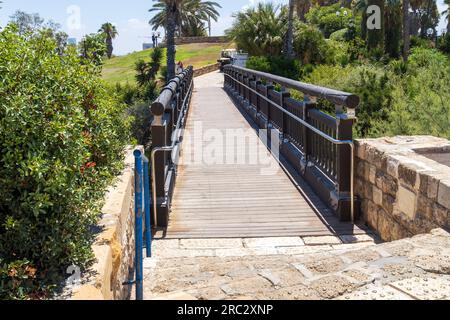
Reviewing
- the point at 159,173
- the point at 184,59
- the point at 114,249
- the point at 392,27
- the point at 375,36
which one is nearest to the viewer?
the point at 114,249

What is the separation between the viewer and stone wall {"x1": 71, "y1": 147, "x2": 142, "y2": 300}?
299cm

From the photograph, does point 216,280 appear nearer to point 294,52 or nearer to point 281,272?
point 281,272

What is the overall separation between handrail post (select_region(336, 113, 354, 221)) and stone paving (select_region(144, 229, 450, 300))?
1882 millimetres

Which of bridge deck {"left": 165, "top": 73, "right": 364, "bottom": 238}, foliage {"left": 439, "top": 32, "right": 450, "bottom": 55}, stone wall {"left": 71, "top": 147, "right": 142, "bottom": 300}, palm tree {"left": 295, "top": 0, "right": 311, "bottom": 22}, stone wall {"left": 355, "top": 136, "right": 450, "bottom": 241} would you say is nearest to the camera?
stone wall {"left": 71, "top": 147, "right": 142, "bottom": 300}

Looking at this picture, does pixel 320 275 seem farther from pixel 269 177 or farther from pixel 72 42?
pixel 269 177

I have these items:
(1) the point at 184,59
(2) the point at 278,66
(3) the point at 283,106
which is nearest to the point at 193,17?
(1) the point at 184,59

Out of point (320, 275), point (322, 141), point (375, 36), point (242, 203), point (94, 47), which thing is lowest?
point (242, 203)

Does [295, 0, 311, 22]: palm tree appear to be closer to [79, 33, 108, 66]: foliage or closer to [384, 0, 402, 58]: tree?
[384, 0, 402, 58]: tree

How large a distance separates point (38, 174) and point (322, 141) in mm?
4748

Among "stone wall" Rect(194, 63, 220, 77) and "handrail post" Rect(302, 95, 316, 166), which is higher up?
"stone wall" Rect(194, 63, 220, 77)

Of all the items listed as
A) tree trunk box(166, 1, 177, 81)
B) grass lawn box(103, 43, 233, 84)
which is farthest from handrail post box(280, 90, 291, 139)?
grass lawn box(103, 43, 233, 84)

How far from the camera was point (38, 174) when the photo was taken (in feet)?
9.27
